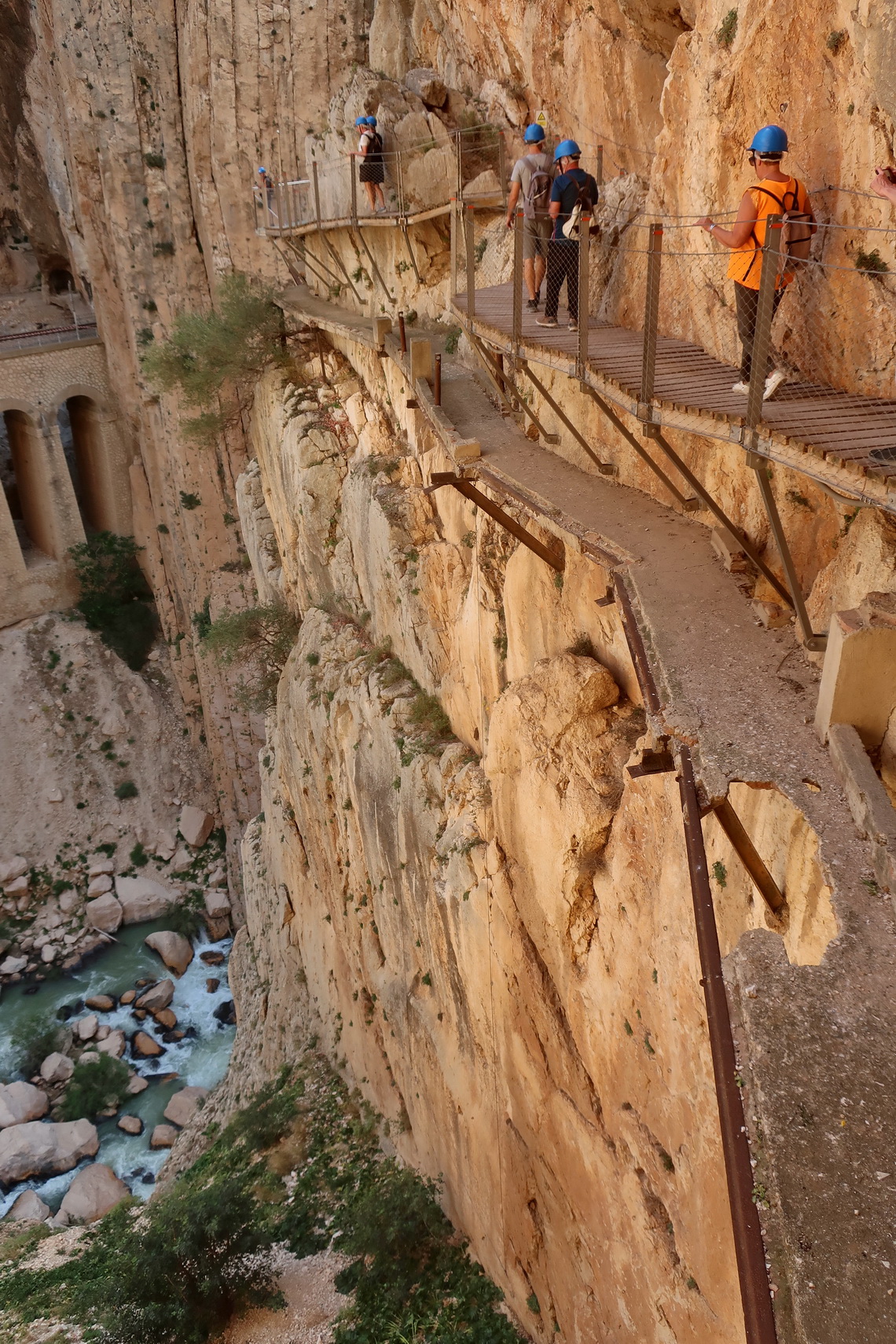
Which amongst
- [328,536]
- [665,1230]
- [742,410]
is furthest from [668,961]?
[328,536]

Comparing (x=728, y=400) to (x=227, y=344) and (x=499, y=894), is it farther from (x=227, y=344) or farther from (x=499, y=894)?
(x=227, y=344)

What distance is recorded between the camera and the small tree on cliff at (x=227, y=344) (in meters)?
19.0

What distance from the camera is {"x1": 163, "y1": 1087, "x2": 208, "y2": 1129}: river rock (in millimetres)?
19781

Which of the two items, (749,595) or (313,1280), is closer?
(749,595)

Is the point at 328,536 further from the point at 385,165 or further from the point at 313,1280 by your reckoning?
the point at 313,1280

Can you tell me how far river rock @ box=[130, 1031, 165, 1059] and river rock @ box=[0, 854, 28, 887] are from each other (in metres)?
6.36

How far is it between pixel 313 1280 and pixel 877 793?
11119mm

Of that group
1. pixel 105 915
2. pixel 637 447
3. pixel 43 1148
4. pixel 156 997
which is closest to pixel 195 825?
pixel 105 915

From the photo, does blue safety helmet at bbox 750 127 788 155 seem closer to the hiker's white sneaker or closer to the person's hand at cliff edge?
the person's hand at cliff edge

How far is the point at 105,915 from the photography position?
24.6 meters

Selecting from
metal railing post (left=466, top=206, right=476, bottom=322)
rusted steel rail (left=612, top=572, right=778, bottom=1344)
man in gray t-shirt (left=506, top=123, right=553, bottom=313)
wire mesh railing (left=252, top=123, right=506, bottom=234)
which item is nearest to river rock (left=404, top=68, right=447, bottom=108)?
wire mesh railing (left=252, top=123, right=506, bottom=234)

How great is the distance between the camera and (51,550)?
97.2 ft

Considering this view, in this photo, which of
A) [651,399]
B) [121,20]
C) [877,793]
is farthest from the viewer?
[121,20]

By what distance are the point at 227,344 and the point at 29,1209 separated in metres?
17.8
